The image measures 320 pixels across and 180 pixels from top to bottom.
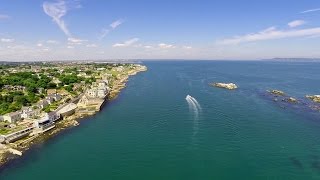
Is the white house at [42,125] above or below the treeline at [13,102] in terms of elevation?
below

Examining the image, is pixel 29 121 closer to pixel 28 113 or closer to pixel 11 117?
pixel 11 117

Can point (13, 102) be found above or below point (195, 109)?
above

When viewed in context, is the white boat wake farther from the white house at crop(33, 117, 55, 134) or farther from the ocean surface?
the white house at crop(33, 117, 55, 134)

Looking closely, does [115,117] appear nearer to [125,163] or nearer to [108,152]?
[108,152]

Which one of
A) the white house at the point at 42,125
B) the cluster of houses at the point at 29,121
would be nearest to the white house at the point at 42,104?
the cluster of houses at the point at 29,121

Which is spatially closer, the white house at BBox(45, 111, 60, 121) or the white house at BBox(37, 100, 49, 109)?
the white house at BBox(45, 111, 60, 121)

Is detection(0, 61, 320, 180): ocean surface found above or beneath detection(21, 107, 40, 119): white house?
beneath

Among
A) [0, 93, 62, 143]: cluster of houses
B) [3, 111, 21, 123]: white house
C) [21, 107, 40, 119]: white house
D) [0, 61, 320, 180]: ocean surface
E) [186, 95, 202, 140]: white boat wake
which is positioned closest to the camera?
[0, 61, 320, 180]: ocean surface

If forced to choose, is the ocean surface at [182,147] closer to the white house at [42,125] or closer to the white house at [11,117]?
the white house at [42,125]

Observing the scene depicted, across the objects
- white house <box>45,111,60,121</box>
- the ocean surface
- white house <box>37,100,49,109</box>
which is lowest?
the ocean surface

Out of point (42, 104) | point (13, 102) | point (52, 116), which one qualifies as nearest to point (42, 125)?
point (52, 116)

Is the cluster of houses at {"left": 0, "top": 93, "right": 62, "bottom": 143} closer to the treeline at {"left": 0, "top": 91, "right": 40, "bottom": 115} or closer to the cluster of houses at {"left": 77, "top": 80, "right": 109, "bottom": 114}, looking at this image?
the treeline at {"left": 0, "top": 91, "right": 40, "bottom": 115}

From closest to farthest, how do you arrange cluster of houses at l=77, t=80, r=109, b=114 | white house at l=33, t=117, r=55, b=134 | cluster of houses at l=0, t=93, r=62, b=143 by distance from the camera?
cluster of houses at l=0, t=93, r=62, b=143 < white house at l=33, t=117, r=55, b=134 < cluster of houses at l=77, t=80, r=109, b=114

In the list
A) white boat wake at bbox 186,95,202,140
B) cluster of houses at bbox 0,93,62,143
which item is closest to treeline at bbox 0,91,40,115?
cluster of houses at bbox 0,93,62,143
